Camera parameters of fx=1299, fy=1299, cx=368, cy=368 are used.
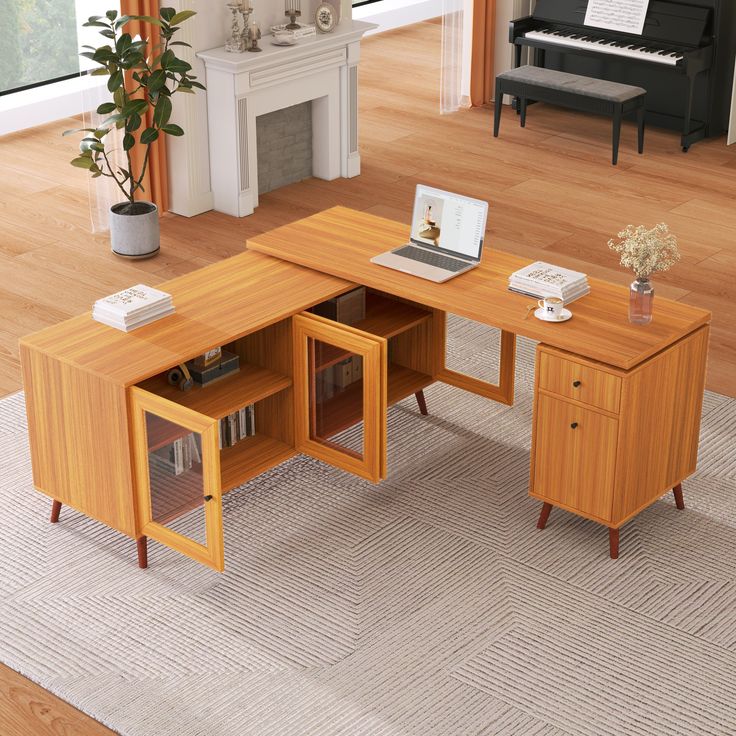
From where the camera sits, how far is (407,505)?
4848 mm

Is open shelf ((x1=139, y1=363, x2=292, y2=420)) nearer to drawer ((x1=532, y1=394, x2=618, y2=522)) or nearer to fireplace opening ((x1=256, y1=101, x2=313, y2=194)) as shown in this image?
drawer ((x1=532, y1=394, x2=618, y2=522))

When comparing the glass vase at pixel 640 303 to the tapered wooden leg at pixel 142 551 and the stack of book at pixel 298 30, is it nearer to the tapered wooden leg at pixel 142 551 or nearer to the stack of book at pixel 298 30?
the tapered wooden leg at pixel 142 551

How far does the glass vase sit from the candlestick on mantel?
3652mm

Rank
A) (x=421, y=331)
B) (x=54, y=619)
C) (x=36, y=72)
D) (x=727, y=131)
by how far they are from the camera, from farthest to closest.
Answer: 1. (x=36, y=72)
2. (x=727, y=131)
3. (x=421, y=331)
4. (x=54, y=619)

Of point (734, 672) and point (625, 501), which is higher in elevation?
point (625, 501)

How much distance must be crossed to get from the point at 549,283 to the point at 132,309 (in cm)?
144

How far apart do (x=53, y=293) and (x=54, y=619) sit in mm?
2654

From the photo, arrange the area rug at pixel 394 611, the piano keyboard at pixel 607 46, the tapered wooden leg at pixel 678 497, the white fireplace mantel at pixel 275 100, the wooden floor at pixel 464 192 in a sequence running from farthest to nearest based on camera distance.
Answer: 1. the piano keyboard at pixel 607 46
2. the white fireplace mantel at pixel 275 100
3. the wooden floor at pixel 464 192
4. the tapered wooden leg at pixel 678 497
5. the area rug at pixel 394 611

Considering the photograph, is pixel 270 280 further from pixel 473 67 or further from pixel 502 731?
pixel 473 67

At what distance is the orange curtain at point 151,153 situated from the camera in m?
6.81

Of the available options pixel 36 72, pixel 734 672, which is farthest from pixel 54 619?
pixel 36 72

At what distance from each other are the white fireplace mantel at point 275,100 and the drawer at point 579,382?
3388 millimetres

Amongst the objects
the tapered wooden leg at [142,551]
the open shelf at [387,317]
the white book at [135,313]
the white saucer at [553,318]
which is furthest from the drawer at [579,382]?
the tapered wooden leg at [142,551]

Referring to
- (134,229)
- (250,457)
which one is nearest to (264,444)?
(250,457)
